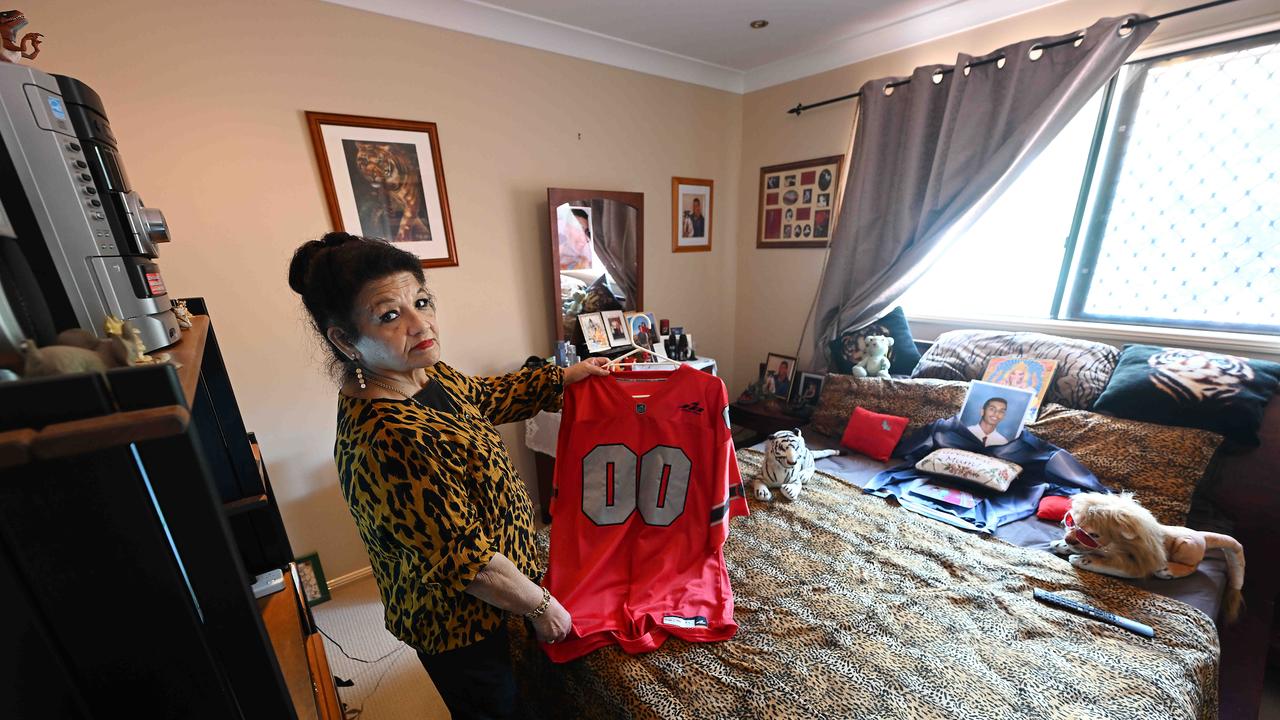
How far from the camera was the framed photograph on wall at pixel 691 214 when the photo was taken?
9.69 ft

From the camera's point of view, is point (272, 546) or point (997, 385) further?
point (997, 385)

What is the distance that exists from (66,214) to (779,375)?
3.00 m

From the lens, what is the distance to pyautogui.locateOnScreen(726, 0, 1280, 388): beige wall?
179 cm

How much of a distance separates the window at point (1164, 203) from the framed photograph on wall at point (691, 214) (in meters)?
1.41

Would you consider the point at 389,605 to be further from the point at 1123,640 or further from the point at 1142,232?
the point at 1142,232

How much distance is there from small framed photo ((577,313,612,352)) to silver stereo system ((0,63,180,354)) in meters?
1.97

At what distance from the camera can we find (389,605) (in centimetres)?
99

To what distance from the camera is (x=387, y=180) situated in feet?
6.44

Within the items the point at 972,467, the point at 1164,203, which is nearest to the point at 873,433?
the point at 972,467

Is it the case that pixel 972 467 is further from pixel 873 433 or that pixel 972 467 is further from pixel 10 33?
pixel 10 33

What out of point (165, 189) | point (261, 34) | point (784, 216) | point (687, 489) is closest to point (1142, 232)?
point (784, 216)

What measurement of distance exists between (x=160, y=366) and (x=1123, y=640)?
1882 millimetres

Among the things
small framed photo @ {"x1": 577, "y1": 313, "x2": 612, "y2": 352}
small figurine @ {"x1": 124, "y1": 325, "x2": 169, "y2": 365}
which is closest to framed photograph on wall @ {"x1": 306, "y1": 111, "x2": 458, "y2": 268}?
small framed photo @ {"x1": 577, "y1": 313, "x2": 612, "y2": 352}

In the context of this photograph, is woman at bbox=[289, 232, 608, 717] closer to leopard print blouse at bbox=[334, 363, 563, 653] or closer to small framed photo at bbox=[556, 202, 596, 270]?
leopard print blouse at bbox=[334, 363, 563, 653]
